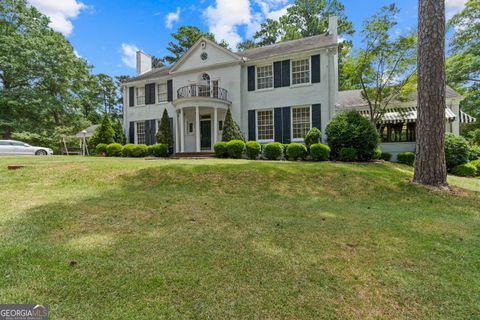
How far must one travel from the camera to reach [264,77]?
1639 cm

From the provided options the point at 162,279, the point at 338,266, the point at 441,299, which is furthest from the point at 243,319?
the point at 441,299

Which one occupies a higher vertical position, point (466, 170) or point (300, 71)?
point (300, 71)

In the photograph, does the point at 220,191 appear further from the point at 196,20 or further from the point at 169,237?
the point at 196,20

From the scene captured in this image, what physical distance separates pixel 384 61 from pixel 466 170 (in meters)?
6.94

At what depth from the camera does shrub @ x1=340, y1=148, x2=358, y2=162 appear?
477 inches

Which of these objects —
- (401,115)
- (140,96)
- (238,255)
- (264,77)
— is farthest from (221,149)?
(238,255)

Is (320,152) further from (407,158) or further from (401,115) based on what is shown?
(401,115)

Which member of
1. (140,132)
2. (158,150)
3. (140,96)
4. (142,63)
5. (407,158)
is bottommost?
(407,158)

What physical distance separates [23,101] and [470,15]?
41.0 meters

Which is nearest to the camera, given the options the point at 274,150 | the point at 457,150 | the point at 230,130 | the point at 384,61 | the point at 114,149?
the point at 457,150

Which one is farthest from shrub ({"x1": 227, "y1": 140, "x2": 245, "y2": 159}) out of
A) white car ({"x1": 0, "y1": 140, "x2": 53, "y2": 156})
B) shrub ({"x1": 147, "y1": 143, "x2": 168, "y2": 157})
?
white car ({"x1": 0, "y1": 140, "x2": 53, "y2": 156})

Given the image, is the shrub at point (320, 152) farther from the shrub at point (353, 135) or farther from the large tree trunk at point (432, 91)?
the large tree trunk at point (432, 91)

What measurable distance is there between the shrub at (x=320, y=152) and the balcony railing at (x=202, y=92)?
6864mm

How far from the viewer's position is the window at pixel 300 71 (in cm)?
1522
